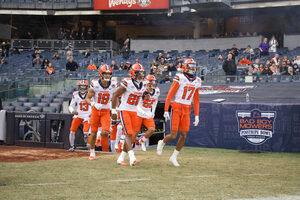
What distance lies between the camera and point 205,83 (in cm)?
1720

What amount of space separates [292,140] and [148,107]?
4.19 metres

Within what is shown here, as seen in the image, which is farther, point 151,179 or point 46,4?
point 46,4

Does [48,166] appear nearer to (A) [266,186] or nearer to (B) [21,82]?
(A) [266,186]

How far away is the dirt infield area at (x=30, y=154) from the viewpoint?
1139cm

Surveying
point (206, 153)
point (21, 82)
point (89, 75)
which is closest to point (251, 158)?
point (206, 153)

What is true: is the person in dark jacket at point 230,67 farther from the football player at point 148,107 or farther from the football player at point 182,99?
the football player at point 182,99

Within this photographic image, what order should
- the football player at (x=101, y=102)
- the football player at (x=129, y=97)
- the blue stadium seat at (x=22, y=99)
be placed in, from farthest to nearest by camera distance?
1. the blue stadium seat at (x=22, y=99)
2. the football player at (x=101, y=102)
3. the football player at (x=129, y=97)

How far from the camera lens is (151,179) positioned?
25.9 feet

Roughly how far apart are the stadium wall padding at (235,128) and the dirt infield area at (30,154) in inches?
159

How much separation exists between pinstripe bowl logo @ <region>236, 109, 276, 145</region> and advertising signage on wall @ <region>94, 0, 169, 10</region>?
854 inches

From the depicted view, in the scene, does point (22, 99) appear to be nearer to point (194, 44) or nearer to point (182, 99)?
point (182, 99)

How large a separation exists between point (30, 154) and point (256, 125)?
6405 millimetres

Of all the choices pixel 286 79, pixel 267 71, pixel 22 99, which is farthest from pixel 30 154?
pixel 267 71

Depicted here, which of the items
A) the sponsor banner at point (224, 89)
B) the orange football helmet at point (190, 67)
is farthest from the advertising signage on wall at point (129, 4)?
the orange football helmet at point (190, 67)
